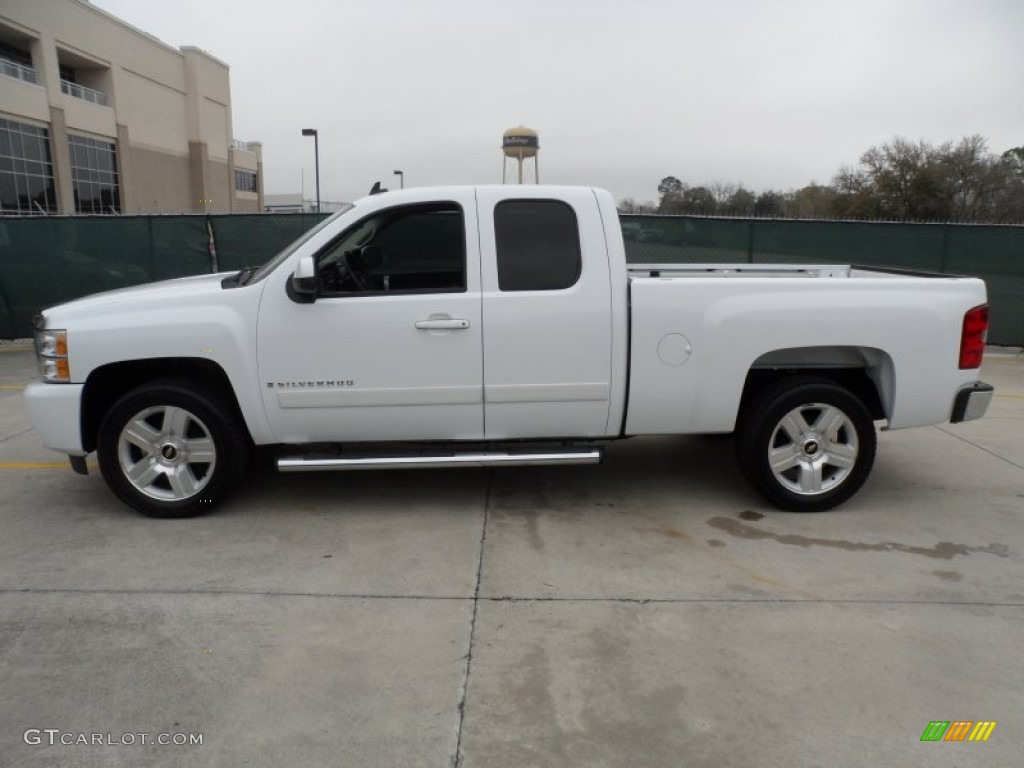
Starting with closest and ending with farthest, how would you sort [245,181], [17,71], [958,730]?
[958,730] < [17,71] < [245,181]

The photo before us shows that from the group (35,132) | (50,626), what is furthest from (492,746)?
(35,132)

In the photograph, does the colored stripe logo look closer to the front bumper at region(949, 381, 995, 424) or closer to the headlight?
the front bumper at region(949, 381, 995, 424)

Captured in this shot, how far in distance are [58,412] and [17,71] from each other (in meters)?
48.3

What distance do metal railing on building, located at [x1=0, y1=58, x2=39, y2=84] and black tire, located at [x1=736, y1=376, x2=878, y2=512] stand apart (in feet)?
159

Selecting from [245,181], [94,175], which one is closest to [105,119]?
[94,175]

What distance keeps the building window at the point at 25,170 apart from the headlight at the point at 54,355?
43.2 metres

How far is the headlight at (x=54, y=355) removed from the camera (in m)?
4.76

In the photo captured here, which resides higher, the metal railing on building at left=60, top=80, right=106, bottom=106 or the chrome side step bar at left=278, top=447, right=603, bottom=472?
the metal railing on building at left=60, top=80, right=106, bottom=106

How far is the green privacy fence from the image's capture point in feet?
37.7

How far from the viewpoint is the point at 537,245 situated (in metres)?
4.84

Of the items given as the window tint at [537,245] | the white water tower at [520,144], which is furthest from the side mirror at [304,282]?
the white water tower at [520,144]

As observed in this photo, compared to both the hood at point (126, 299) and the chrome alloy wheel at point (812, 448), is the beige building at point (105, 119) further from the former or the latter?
the chrome alloy wheel at point (812, 448)

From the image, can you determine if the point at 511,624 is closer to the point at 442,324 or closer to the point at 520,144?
the point at 442,324

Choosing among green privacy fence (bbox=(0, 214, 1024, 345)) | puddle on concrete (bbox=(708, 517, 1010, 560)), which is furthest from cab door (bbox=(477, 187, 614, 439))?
green privacy fence (bbox=(0, 214, 1024, 345))
